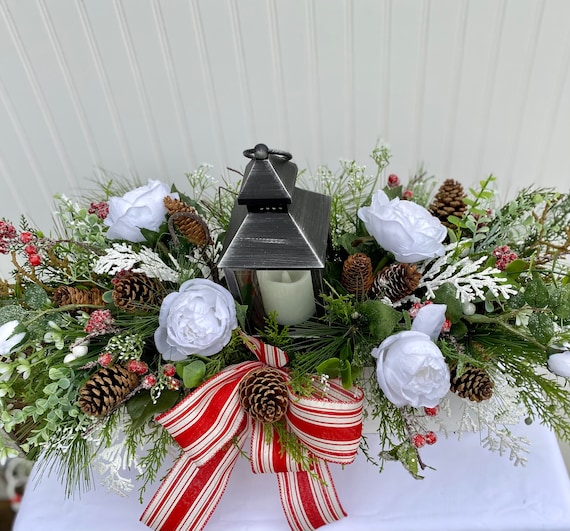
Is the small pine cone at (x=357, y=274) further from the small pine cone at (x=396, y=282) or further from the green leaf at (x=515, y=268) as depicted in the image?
the green leaf at (x=515, y=268)

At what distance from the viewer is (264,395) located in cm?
63

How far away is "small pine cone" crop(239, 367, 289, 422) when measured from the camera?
2.05 ft

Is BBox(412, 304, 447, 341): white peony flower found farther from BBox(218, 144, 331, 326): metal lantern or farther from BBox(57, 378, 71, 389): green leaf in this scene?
BBox(57, 378, 71, 389): green leaf

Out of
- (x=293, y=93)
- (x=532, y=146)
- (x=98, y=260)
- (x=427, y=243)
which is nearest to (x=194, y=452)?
(x=98, y=260)

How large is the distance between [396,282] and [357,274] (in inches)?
2.0

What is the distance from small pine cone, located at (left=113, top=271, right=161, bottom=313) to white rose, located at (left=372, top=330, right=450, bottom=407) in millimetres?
329

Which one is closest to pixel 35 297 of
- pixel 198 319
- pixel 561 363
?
pixel 198 319

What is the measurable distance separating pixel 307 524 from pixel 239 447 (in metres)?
0.15

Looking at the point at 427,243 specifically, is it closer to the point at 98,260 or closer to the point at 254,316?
the point at 254,316

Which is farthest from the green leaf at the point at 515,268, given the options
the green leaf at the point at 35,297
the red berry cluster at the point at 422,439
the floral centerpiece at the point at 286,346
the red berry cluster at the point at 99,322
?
the green leaf at the point at 35,297

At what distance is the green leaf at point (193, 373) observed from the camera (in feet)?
2.12

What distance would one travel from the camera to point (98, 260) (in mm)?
725

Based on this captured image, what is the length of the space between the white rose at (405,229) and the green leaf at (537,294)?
0.12m

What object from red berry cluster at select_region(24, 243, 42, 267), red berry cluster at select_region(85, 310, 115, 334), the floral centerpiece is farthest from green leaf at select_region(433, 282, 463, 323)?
red berry cluster at select_region(24, 243, 42, 267)
